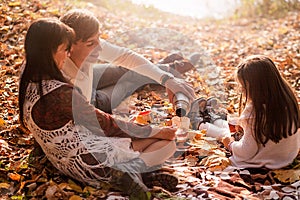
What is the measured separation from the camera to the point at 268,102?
9.11 ft

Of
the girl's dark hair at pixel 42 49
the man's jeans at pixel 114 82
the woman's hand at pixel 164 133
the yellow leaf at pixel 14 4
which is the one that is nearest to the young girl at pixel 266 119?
the woman's hand at pixel 164 133

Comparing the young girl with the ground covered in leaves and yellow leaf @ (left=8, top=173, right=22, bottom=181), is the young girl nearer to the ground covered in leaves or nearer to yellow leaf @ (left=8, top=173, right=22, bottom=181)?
the ground covered in leaves

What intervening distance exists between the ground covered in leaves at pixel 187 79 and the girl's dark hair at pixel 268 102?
0.85 feet

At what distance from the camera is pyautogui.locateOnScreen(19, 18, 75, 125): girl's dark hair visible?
240cm

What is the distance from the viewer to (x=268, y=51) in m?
6.07

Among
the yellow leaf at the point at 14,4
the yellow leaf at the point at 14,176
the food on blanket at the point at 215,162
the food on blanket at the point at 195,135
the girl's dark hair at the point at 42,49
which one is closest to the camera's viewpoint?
the girl's dark hair at the point at 42,49

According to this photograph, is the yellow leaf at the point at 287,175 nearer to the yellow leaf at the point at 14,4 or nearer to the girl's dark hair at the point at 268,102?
the girl's dark hair at the point at 268,102

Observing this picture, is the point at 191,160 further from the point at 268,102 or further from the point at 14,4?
the point at 14,4

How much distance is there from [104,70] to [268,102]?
1763mm

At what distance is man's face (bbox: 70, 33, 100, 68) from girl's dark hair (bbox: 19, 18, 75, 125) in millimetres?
583

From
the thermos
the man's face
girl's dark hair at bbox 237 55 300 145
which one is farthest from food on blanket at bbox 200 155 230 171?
the man's face

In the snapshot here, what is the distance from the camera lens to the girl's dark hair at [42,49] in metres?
2.40

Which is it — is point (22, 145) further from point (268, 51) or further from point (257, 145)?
point (268, 51)

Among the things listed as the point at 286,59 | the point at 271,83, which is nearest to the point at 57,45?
the point at 271,83
